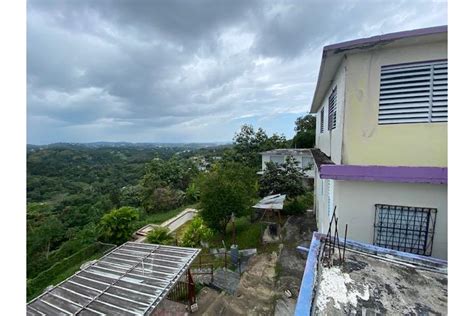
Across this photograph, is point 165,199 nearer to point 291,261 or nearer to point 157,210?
point 157,210

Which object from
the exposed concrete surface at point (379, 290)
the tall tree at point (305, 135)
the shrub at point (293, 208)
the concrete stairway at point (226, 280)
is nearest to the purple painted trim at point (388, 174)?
the exposed concrete surface at point (379, 290)

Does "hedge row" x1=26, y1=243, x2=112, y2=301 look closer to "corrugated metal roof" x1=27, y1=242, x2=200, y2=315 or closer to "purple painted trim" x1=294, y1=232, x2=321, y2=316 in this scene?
"corrugated metal roof" x1=27, y1=242, x2=200, y2=315

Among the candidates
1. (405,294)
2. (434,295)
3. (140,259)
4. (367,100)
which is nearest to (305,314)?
(405,294)

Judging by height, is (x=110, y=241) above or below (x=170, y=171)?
below

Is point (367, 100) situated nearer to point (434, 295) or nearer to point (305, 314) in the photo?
point (434, 295)

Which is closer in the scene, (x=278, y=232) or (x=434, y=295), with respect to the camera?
(x=434, y=295)
